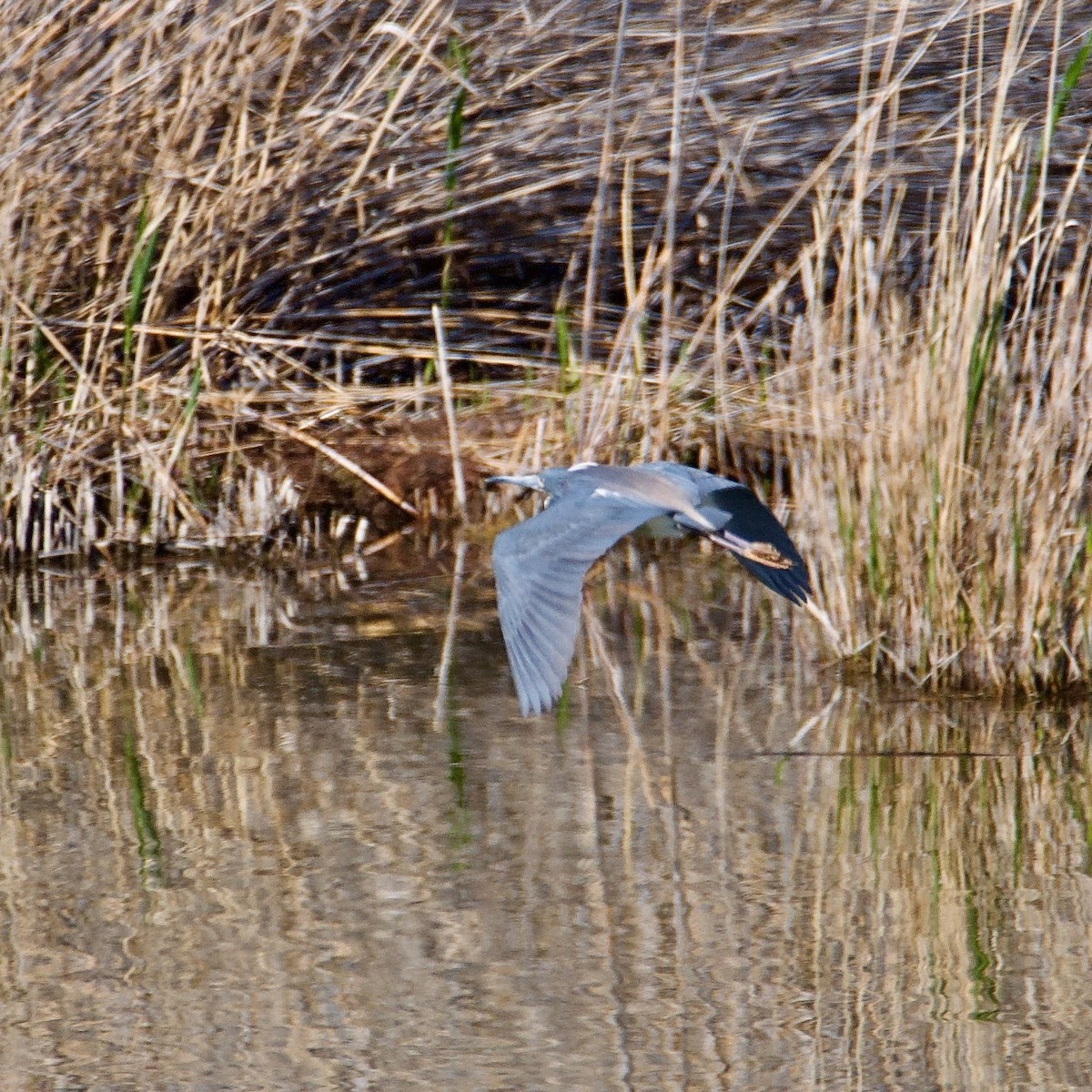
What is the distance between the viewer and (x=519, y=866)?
2.74 meters

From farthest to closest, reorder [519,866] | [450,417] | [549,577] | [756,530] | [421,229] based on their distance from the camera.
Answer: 1. [421,229]
2. [450,417]
3. [756,530]
4. [519,866]
5. [549,577]

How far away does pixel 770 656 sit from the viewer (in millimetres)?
3803

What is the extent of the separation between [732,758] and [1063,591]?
2.19 ft

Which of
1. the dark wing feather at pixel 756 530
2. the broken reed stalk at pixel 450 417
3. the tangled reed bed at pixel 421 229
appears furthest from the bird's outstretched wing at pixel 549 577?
the broken reed stalk at pixel 450 417

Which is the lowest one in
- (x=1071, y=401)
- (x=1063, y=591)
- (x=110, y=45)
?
(x=1063, y=591)

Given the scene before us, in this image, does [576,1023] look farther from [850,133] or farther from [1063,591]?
[850,133]

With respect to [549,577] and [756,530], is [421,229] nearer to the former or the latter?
[756,530]

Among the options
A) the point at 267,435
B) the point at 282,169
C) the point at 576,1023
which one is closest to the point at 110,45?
the point at 282,169

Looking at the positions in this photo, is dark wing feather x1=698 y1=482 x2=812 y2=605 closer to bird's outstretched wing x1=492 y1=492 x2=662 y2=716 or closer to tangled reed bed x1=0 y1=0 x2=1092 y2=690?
bird's outstretched wing x1=492 y1=492 x2=662 y2=716

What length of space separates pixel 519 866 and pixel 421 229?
2.74 meters

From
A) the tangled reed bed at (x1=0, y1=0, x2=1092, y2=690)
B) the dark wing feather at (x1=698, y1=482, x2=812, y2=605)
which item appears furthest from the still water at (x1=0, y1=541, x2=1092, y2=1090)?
the tangled reed bed at (x1=0, y1=0, x2=1092, y2=690)

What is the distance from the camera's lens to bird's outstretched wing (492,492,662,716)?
7.81 feet

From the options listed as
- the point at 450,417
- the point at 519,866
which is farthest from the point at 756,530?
the point at 450,417

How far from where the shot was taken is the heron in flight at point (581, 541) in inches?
95.7
